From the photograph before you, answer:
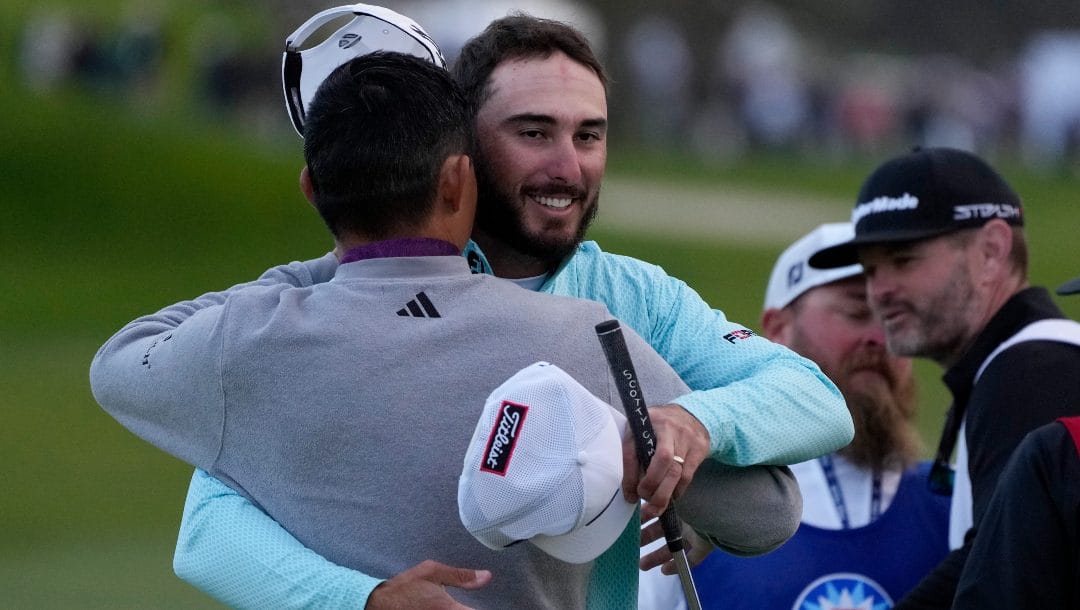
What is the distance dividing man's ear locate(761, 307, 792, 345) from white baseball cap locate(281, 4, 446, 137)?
7.26 feet

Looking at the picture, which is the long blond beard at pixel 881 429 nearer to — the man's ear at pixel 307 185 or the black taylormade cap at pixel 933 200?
the black taylormade cap at pixel 933 200

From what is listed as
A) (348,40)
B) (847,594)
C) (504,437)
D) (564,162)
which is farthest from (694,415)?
(847,594)

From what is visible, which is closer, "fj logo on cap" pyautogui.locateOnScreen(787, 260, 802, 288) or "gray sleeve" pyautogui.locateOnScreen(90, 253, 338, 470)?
"gray sleeve" pyautogui.locateOnScreen(90, 253, 338, 470)

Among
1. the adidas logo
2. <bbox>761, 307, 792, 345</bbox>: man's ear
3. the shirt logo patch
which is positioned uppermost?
the adidas logo

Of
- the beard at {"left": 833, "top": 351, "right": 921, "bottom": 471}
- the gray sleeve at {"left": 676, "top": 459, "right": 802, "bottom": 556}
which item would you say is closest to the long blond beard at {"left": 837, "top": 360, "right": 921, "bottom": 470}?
the beard at {"left": 833, "top": 351, "right": 921, "bottom": 471}

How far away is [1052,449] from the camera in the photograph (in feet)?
10.6

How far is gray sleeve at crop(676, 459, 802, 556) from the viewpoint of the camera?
2992mm

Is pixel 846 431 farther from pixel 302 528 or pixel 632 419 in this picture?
pixel 302 528

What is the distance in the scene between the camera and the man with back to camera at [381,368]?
9.57 feet

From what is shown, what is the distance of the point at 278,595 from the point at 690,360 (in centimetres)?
93

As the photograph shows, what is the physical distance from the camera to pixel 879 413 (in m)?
5.15

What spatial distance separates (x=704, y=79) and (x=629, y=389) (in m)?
43.4

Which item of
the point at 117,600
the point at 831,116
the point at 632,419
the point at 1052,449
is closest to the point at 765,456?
the point at 632,419

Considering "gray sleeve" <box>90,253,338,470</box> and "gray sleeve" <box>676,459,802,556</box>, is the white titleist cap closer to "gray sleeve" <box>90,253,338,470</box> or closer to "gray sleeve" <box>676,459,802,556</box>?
"gray sleeve" <box>676,459,802,556</box>
